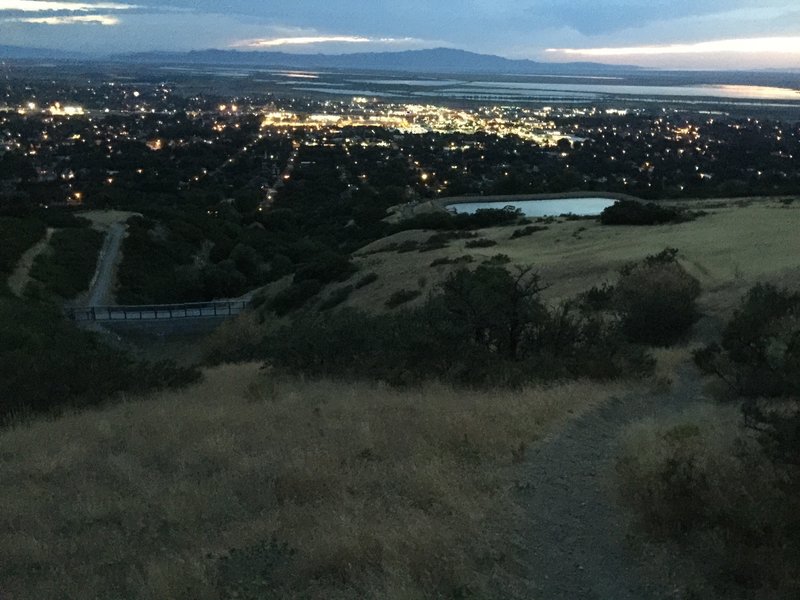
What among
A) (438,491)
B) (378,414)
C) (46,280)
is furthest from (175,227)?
(438,491)

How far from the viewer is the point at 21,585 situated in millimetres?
4336

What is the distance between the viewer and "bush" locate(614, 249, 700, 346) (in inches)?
529

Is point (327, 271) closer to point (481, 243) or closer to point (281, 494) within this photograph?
point (481, 243)

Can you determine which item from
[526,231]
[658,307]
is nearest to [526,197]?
[526,231]

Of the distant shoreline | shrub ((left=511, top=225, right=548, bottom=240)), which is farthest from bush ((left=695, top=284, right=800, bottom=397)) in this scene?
the distant shoreline

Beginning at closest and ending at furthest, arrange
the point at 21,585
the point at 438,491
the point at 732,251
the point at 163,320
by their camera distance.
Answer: the point at 21,585 → the point at 438,491 → the point at 732,251 → the point at 163,320

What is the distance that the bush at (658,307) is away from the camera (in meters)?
13.4

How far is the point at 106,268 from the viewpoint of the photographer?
1377 inches

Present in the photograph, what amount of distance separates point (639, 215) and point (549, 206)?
19.9 metres

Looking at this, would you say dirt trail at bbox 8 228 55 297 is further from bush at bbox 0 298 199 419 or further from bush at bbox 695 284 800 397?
bush at bbox 695 284 800 397

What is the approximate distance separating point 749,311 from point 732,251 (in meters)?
9.87

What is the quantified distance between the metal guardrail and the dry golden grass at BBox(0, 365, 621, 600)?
56.7 ft

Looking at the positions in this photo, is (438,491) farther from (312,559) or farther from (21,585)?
(21,585)

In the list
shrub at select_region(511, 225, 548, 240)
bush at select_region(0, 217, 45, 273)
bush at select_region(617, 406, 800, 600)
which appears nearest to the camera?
bush at select_region(617, 406, 800, 600)
